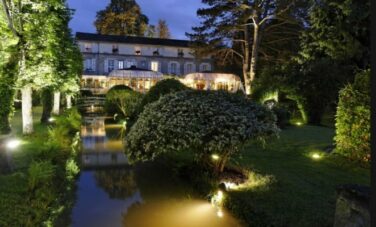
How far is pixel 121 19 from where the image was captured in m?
60.2

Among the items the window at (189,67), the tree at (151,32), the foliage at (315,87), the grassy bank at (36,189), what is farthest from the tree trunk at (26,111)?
the tree at (151,32)

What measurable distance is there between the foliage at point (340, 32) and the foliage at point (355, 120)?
13872 mm

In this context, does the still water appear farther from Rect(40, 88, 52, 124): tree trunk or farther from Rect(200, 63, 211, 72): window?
Rect(200, 63, 211, 72): window

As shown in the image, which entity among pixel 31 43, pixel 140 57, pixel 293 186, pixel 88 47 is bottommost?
pixel 293 186

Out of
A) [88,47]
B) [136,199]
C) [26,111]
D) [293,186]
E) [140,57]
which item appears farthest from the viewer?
[140,57]

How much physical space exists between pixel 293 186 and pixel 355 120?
3.19 metres

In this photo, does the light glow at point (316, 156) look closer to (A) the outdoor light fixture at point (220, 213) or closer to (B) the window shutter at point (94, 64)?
(A) the outdoor light fixture at point (220, 213)

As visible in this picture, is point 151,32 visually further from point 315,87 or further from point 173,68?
point 315,87

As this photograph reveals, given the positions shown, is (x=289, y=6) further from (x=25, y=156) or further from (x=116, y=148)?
(x=25, y=156)

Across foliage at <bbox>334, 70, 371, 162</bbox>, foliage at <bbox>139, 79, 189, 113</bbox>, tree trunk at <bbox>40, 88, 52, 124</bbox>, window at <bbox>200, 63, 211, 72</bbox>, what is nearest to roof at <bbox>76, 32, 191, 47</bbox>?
window at <bbox>200, 63, 211, 72</bbox>

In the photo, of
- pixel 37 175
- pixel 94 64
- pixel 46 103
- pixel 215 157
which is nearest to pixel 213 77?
pixel 94 64

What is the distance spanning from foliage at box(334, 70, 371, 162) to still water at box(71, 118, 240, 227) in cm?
422

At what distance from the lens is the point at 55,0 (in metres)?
13.4

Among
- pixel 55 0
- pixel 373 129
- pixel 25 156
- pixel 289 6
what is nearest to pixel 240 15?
pixel 289 6
